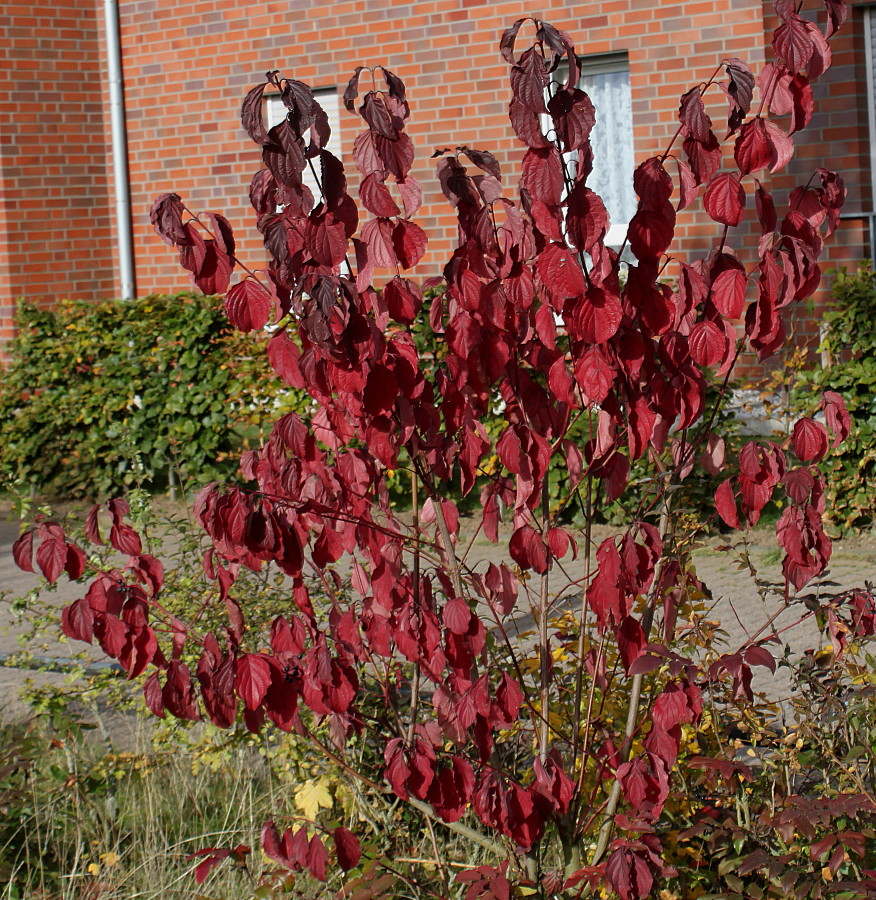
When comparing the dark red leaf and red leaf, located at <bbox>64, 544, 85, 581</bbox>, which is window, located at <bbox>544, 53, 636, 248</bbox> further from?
red leaf, located at <bbox>64, 544, 85, 581</bbox>

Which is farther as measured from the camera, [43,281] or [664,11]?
[43,281]

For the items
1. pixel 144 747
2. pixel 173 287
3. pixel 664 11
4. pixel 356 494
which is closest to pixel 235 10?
pixel 173 287

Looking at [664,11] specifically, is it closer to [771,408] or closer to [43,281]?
[771,408]

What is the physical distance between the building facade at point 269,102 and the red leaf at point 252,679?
7499 millimetres

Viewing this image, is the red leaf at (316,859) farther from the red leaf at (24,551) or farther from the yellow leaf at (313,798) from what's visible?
the red leaf at (24,551)

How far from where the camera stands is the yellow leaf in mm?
3037

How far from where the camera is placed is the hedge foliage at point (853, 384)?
6.75 meters

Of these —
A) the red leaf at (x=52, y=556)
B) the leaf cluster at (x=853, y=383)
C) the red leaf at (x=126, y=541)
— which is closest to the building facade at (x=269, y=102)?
the leaf cluster at (x=853, y=383)

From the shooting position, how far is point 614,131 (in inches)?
385

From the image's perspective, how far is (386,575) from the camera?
2.36 m

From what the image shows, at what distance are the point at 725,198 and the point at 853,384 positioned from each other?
509cm

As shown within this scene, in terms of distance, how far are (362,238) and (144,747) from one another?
237cm

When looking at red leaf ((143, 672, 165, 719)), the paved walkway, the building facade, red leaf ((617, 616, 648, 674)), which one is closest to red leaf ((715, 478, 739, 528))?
red leaf ((617, 616, 648, 674))

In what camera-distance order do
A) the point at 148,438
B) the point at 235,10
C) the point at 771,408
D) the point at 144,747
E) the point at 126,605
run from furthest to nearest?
the point at 235,10 → the point at 148,438 → the point at 771,408 → the point at 144,747 → the point at 126,605
